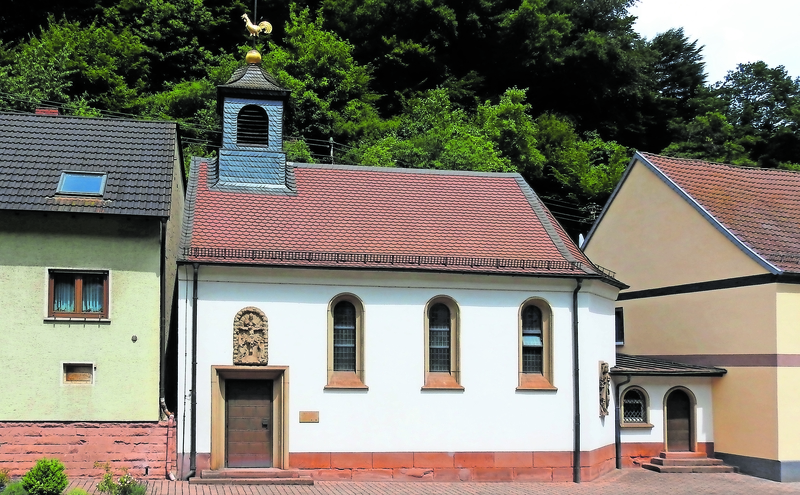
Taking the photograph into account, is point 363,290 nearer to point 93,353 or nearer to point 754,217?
point 93,353

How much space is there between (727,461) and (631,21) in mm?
34872

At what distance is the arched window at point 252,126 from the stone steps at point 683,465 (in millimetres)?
13501

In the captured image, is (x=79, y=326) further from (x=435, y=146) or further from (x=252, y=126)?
(x=435, y=146)

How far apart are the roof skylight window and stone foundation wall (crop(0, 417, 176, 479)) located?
4918 mm

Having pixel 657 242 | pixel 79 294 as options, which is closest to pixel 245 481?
pixel 79 294

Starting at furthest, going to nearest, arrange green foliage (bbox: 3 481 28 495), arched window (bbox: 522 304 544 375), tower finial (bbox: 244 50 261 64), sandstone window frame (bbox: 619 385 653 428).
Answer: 1. tower finial (bbox: 244 50 261 64)
2. sandstone window frame (bbox: 619 385 653 428)
3. arched window (bbox: 522 304 544 375)
4. green foliage (bbox: 3 481 28 495)

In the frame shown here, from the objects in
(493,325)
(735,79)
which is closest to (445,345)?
(493,325)

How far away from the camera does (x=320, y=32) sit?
44969 millimetres

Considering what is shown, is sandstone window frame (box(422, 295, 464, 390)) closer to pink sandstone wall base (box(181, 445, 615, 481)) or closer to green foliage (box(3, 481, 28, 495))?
pink sandstone wall base (box(181, 445, 615, 481))

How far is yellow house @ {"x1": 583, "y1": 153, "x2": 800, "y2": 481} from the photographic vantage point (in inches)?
909

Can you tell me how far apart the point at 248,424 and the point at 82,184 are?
6.50m

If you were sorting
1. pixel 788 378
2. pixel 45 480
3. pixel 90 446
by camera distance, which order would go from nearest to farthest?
pixel 45 480 < pixel 90 446 < pixel 788 378

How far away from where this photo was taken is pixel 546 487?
20656 mm

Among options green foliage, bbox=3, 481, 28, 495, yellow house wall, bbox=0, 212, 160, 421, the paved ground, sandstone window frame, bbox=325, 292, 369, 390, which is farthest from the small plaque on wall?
green foliage, bbox=3, 481, 28, 495
